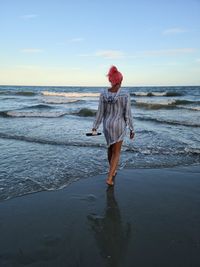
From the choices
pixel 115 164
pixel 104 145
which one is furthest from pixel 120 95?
pixel 104 145

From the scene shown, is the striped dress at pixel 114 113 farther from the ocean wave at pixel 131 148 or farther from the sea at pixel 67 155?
the ocean wave at pixel 131 148

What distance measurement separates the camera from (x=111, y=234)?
341cm

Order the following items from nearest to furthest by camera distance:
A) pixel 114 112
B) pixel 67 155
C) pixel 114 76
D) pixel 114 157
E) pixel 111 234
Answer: pixel 111 234 → pixel 114 76 → pixel 114 112 → pixel 114 157 → pixel 67 155

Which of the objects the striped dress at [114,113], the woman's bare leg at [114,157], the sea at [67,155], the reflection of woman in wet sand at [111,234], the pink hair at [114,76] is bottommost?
the reflection of woman in wet sand at [111,234]

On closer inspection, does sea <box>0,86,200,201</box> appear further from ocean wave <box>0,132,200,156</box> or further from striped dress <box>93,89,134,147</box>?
striped dress <box>93,89,134,147</box>

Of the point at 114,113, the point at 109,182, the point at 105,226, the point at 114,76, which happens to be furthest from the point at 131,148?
the point at 105,226

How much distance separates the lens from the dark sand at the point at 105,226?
2.94 metres

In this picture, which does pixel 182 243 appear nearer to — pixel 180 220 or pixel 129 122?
pixel 180 220

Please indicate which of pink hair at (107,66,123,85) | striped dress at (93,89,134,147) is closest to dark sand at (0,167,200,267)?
striped dress at (93,89,134,147)

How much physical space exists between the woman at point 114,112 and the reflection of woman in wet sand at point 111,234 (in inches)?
46.5

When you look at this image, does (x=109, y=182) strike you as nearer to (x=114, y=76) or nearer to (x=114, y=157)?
(x=114, y=157)

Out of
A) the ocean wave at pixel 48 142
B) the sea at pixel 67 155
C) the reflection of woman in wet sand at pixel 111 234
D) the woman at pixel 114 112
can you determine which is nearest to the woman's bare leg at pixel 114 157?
the woman at pixel 114 112

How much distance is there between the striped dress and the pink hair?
16 cm

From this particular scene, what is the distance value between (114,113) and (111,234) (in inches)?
83.0
